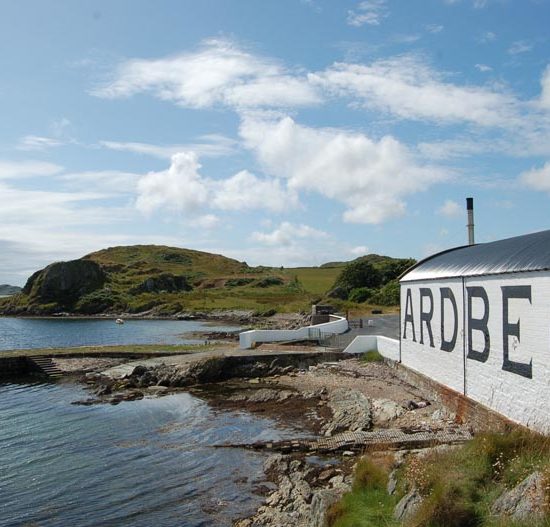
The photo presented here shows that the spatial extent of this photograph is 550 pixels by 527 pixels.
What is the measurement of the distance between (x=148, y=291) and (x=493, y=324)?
391ft

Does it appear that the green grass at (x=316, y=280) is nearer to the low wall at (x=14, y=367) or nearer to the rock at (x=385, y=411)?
the low wall at (x=14, y=367)

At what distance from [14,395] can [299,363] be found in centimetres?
1509

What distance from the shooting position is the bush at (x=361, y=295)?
71.8 m

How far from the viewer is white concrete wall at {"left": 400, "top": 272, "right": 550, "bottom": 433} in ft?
48.1

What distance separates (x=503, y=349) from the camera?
1655 centimetres

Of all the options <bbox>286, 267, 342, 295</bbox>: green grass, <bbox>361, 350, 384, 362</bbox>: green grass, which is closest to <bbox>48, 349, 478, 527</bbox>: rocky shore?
<bbox>361, 350, 384, 362</bbox>: green grass

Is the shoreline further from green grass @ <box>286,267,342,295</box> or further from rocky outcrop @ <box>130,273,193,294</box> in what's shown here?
rocky outcrop @ <box>130,273,193,294</box>

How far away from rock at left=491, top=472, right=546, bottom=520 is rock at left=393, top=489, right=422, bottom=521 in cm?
126

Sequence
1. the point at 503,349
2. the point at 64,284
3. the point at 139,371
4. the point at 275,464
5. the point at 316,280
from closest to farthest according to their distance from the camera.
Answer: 1. the point at 503,349
2. the point at 275,464
3. the point at 139,371
4. the point at 64,284
5. the point at 316,280

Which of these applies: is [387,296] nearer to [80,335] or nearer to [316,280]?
[80,335]

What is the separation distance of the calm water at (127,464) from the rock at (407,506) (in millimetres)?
4807

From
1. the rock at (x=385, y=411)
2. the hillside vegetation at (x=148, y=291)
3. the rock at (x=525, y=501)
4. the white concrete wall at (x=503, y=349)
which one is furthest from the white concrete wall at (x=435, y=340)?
the hillside vegetation at (x=148, y=291)

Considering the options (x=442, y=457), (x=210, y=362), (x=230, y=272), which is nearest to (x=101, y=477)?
(x=442, y=457)

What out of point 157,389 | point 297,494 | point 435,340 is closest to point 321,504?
point 297,494
